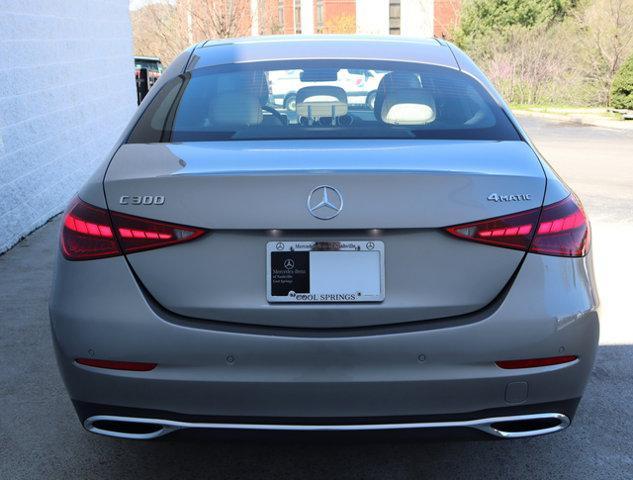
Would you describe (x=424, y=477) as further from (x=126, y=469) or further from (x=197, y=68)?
(x=197, y=68)

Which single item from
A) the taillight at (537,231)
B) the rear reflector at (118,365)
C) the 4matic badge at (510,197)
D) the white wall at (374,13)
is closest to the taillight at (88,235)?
the rear reflector at (118,365)

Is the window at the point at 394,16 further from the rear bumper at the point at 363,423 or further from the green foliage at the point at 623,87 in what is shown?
the rear bumper at the point at 363,423

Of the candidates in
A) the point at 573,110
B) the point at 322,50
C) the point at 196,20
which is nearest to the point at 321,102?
the point at 322,50

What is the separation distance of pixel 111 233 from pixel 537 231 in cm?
131

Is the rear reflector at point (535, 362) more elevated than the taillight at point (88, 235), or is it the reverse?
the taillight at point (88, 235)

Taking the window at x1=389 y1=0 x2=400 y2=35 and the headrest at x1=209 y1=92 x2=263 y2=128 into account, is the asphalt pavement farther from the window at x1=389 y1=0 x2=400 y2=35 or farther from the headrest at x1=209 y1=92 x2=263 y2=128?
the window at x1=389 y1=0 x2=400 y2=35

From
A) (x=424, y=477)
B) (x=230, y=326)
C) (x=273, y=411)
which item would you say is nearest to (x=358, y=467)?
(x=424, y=477)

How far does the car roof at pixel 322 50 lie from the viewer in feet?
11.6

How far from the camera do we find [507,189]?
2451 mm

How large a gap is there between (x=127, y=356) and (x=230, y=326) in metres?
0.33

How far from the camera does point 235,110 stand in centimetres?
321

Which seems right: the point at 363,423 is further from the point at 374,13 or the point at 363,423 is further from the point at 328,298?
the point at 374,13

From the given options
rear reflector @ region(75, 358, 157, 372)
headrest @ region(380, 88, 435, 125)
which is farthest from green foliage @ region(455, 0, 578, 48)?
rear reflector @ region(75, 358, 157, 372)

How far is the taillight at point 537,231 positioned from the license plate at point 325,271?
26 cm
